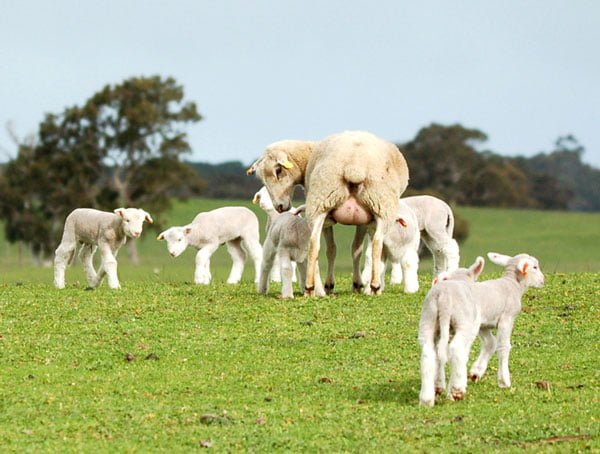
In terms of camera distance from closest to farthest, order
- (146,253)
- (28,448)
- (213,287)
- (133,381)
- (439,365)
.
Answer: (28,448) < (439,365) < (133,381) < (213,287) < (146,253)

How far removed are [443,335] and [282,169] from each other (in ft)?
28.0

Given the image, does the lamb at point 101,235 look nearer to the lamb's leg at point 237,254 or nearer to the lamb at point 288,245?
the lamb at point 288,245

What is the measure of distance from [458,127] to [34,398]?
91844 mm

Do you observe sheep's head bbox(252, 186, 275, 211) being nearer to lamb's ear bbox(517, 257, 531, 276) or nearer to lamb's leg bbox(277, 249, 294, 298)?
lamb's leg bbox(277, 249, 294, 298)

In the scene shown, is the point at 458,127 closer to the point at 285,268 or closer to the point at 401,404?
the point at 285,268

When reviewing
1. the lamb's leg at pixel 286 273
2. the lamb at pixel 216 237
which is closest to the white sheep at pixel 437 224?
the lamb's leg at pixel 286 273

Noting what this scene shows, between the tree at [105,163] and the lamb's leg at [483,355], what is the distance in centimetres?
5709

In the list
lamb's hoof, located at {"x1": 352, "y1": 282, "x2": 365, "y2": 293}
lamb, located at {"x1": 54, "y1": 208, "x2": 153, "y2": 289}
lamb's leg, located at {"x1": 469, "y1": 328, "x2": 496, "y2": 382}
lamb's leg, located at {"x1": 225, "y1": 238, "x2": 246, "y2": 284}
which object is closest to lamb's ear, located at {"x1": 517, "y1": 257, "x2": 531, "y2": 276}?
lamb's leg, located at {"x1": 469, "y1": 328, "x2": 496, "y2": 382}

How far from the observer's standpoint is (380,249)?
1756 centimetres

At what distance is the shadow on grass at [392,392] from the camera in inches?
447

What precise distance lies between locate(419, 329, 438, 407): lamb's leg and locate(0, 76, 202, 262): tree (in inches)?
2286

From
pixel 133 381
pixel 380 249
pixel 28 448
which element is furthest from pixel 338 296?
pixel 28 448

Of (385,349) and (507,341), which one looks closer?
(507,341)

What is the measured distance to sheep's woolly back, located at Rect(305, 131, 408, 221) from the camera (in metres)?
17.2
